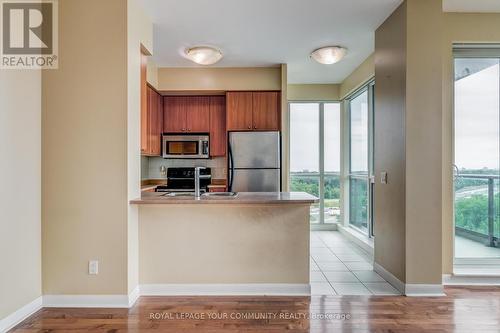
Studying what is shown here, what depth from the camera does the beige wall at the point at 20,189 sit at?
227 cm

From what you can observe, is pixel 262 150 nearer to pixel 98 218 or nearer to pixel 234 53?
pixel 234 53

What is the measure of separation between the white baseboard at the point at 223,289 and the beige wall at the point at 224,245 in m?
0.04

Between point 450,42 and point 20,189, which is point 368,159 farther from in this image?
point 20,189

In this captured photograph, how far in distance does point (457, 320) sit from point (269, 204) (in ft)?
5.64

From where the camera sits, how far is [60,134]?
8.68ft

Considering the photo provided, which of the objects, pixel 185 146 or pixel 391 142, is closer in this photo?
pixel 391 142

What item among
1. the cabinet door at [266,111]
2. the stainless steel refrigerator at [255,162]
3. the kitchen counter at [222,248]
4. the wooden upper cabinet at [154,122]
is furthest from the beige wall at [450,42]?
the wooden upper cabinet at [154,122]

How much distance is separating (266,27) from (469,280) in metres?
3.40

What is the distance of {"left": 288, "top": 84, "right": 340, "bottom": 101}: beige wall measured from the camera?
19.3 feet

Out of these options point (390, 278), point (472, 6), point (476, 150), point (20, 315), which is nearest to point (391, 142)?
point (476, 150)

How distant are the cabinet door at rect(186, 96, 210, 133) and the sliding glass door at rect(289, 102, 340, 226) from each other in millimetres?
1712

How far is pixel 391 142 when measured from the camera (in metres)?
3.16

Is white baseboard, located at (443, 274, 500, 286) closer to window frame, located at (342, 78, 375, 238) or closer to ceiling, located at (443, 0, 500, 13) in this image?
window frame, located at (342, 78, 375, 238)

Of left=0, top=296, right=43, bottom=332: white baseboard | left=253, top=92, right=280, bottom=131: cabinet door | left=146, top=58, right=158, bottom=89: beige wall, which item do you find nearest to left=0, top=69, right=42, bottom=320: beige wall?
left=0, top=296, right=43, bottom=332: white baseboard
